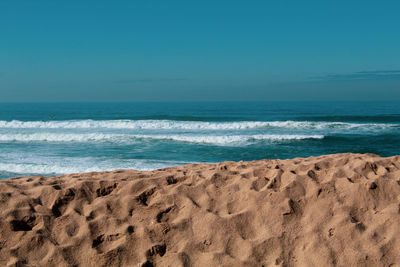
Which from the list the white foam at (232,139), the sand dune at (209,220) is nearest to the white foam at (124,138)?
the white foam at (232,139)

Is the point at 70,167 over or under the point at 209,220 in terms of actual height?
under

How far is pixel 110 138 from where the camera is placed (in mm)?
18922

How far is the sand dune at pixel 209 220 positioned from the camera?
125 inches

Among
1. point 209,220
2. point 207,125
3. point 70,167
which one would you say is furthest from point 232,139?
point 209,220

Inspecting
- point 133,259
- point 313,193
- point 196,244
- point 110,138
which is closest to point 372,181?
point 313,193

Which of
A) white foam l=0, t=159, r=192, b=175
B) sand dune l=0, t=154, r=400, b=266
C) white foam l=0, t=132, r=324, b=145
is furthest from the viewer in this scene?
white foam l=0, t=132, r=324, b=145

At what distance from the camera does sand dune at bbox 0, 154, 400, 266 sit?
125 inches

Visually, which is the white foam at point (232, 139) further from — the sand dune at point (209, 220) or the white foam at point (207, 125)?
the sand dune at point (209, 220)

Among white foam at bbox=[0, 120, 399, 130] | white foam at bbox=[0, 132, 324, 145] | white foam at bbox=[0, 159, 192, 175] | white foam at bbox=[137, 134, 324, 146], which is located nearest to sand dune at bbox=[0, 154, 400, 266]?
white foam at bbox=[0, 159, 192, 175]

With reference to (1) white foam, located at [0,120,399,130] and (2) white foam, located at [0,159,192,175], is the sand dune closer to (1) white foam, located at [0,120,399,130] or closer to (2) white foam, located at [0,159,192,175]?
(2) white foam, located at [0,159,192,175]

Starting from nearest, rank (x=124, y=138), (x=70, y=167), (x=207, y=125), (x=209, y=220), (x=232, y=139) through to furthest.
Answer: (x=209, y=220)
(x=70, y=167)
(x=232, y=139)
(x=124, y=138)
(x=207, y=125)

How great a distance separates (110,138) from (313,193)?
643 inches

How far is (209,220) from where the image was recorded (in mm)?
3562

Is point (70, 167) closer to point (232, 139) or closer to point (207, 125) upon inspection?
point (232, 139)
